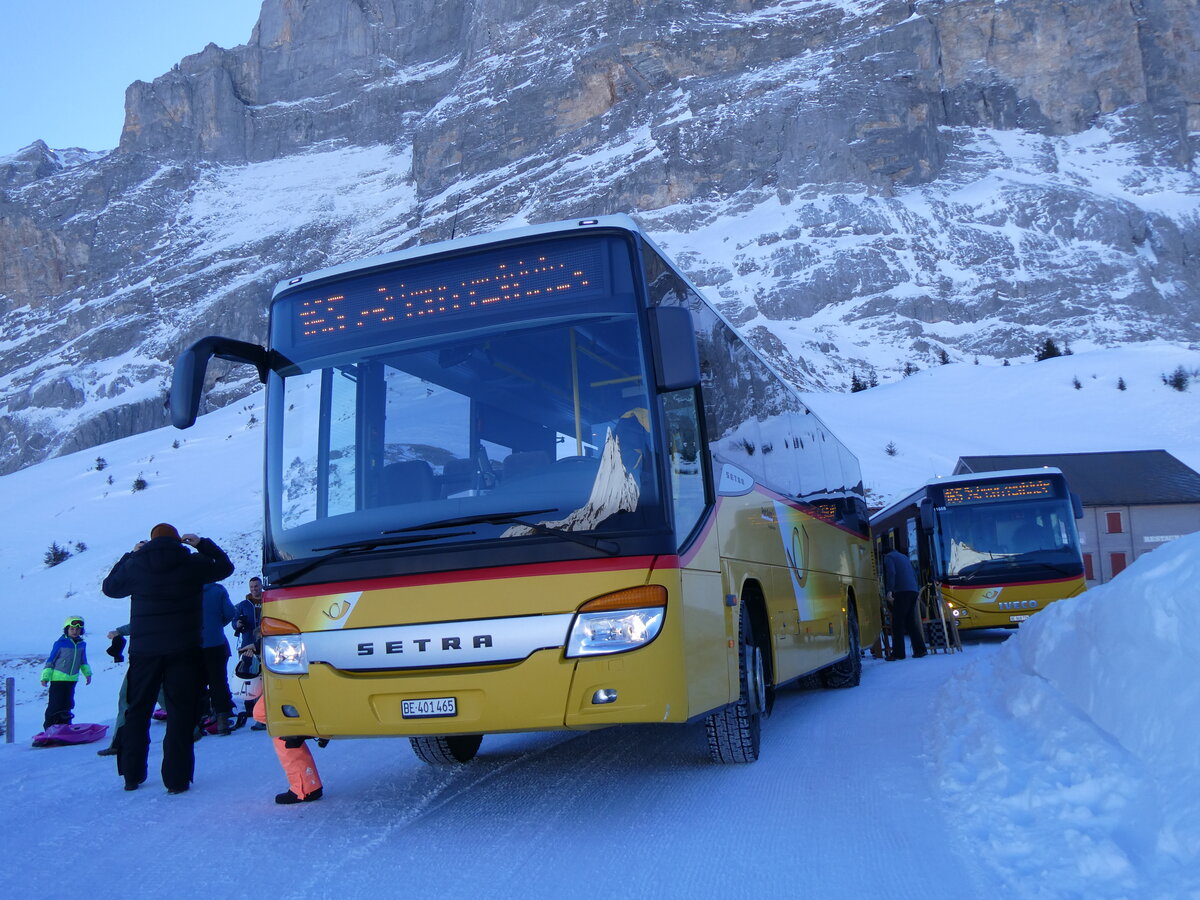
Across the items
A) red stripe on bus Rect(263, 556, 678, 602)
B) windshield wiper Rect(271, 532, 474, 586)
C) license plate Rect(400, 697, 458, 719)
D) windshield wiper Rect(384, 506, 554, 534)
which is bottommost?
license plate Rect(400, 697, 458, 719)

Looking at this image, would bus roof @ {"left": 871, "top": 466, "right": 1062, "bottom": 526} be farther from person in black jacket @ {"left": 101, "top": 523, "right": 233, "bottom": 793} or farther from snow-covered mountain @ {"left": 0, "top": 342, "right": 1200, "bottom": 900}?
person in black jacket @ {"left": 101, "top": 523, "right": 233, "bottom": 793}

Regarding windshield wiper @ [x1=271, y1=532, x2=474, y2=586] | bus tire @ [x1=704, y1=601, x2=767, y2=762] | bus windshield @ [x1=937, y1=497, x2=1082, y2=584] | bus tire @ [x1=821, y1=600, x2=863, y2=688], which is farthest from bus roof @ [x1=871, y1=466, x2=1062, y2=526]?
windshield wiper @ [x1=271, y1=532, x2=474, y2=586]

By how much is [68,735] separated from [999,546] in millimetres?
13594

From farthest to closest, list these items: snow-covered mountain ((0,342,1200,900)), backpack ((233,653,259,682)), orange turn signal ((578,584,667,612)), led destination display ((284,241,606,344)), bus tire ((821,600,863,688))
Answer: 1. bus tire ((821,600,863,688))
2. backpack ((233,653,259,682))
3. led destination display ((284,241,606,344))
4. orange turn signal ((578,584,667,612))
5. snow-covered mountain ((0,342,1200,900))

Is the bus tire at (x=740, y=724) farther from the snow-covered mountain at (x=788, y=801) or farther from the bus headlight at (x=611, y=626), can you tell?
the bus headlight at (x=611, y=626)

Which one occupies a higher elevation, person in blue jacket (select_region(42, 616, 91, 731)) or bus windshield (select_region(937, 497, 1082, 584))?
bus windshield (select_region(937, 497, 1082, 584))

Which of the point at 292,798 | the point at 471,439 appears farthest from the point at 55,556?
the point at 471,439

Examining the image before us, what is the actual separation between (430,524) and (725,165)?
103 m

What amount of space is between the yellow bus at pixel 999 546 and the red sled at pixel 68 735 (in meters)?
11.8

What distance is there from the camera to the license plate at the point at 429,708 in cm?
484

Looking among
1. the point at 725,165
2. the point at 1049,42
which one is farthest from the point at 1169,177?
the point at 725,165

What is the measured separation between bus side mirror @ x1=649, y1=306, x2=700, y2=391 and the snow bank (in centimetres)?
220

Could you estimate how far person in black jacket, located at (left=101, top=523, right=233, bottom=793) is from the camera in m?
6.34

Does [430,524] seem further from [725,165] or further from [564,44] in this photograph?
[564,44]
